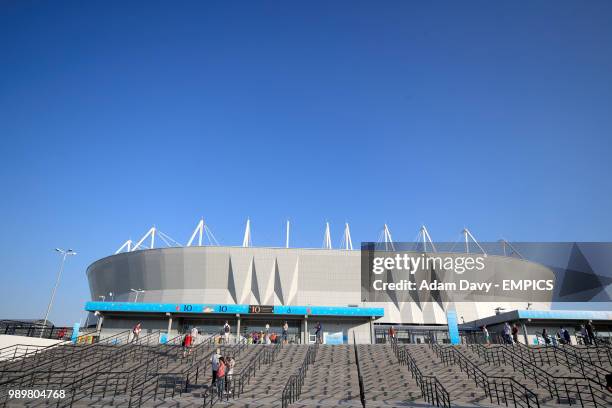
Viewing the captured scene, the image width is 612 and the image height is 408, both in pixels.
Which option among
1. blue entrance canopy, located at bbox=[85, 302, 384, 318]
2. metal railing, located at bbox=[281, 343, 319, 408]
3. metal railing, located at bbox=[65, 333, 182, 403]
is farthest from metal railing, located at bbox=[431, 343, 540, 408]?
metal railing, located at bbox=[65, 333, 182, 403]

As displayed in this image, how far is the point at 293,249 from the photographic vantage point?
5784 cm

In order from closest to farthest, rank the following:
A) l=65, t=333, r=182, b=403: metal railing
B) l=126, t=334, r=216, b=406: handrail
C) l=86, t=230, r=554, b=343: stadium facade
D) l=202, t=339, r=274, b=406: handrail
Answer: l=202, t=339, r=274, b=406: handrail
l=126, t=334, r=216, b=406: handrail
l=65, t=333, r=182, b=403: metal railing
l=86, t=230, r=554, b=343: stadium facade

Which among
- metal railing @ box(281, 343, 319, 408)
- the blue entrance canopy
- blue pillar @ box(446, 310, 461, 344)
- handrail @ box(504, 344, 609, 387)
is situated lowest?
metal railing @ box(281, 343, 319, 408)

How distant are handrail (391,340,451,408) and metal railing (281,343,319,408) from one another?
471cm

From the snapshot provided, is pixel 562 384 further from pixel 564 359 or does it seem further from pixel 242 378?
pixel 242 378

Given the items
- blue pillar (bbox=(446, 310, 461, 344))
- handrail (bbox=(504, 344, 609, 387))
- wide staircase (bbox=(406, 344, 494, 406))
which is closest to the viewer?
wide staircase (bbox=(406, 344, 494, 406))

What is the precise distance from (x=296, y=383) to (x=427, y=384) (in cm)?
524

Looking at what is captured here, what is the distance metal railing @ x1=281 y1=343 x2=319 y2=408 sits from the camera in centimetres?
1263

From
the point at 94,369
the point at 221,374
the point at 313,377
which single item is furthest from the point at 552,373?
the point at 94,369

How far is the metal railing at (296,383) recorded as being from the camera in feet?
41.4

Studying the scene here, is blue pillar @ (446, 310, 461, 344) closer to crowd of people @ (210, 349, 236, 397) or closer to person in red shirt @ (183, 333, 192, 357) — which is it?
person in red shirt @ (183, 333, 192, 357)

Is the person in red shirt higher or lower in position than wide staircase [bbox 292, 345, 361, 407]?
higher

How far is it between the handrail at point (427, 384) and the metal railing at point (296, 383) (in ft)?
15.4

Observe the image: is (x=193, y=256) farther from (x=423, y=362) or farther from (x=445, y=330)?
(x=423, y=362)
